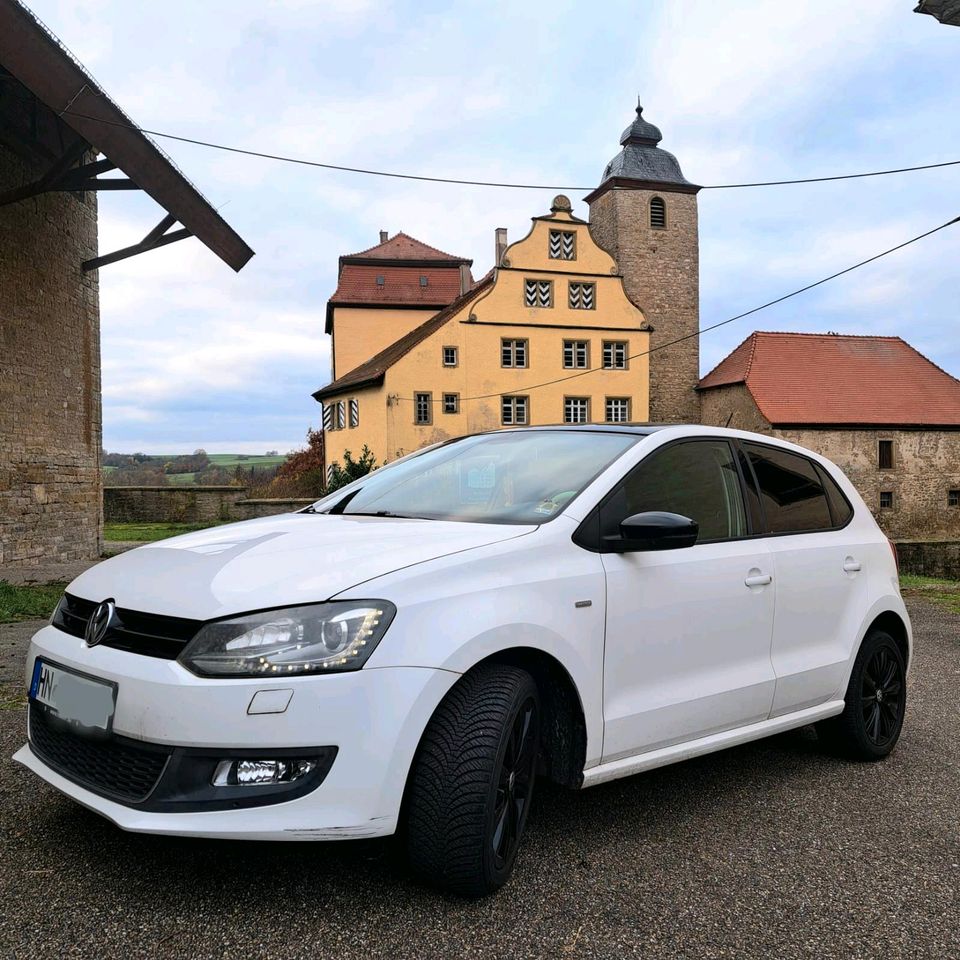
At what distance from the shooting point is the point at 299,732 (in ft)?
7.77

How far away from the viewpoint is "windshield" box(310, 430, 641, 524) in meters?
3.33

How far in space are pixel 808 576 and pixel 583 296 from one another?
37.4 metres

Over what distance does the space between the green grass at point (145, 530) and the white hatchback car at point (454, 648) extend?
63.2 ft

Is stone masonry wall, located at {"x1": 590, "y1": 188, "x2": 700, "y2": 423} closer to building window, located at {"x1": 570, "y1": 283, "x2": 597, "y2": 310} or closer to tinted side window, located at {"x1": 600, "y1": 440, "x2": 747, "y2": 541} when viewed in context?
building window, located at {"x1": 570, "y1": 283, "x2": 597, "y2": 310}

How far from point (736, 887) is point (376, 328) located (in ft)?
157

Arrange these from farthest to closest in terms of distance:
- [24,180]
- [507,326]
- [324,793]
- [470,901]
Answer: [507,326], [24,180], [470,901], [324,793]

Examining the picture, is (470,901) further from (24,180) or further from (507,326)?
(507,326)

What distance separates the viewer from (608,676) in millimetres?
3014

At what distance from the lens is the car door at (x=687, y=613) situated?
3088 millimetres

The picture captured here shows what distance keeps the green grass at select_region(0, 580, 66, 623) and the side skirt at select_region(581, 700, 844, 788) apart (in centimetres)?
671

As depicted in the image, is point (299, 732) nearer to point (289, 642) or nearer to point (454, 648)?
point (289, 642)

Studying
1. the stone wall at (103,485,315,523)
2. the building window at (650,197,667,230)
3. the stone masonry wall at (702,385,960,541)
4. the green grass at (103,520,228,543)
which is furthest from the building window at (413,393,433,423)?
the building window at (650,197,667,230)

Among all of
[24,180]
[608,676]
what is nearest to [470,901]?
[608,676]

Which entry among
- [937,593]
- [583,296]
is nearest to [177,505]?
[583,296]
